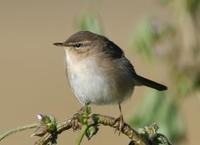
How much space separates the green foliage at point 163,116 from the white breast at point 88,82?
0.37m

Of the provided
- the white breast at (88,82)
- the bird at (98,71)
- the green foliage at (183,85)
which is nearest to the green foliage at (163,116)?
the green foliage at (183,85)

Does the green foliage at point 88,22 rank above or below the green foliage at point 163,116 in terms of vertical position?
above

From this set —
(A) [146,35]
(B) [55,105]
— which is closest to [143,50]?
(A) [146,35]

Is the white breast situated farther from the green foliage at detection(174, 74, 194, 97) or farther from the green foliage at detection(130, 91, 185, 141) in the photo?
the green foliage at detection(174, 74, 194, 97)

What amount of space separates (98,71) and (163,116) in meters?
0.87

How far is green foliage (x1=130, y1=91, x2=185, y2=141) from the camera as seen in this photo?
181 inches

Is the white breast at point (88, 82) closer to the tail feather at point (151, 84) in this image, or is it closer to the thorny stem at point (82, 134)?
the tail feather at point (151, 84)

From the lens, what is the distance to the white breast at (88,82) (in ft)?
16.4

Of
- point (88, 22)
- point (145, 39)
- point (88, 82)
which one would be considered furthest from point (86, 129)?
point (88, 82)

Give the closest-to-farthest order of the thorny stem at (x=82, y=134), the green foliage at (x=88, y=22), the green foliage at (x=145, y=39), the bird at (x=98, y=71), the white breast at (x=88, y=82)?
1. the thorny stem at (x=82, y=134)
2. the green foliage at (x=88, y=22)
3. the green foliage at (x=145, y=39)
4. the white breast at (x=88, y=82)
5. the bird at (x=98, y=71)

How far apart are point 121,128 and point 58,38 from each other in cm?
2155

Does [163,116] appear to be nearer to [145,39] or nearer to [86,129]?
[145,39]

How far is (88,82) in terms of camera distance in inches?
205

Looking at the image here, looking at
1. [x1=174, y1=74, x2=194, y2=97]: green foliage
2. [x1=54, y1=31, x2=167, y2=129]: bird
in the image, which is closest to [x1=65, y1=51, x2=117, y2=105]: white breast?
[x1=54, y1=31, x2=167, y2=129]: bird
